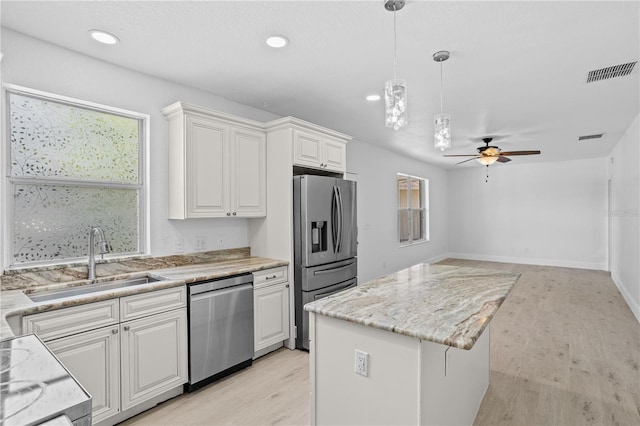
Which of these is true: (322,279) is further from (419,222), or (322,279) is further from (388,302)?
(419,222)

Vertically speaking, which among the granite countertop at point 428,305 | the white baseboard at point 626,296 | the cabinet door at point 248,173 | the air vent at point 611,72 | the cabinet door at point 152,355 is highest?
the air vent at point 611,72

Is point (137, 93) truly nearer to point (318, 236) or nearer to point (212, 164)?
point (212, 164)

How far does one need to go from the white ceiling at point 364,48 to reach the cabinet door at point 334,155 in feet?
1.31

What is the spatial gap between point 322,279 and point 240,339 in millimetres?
1035

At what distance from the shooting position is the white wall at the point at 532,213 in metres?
7.65

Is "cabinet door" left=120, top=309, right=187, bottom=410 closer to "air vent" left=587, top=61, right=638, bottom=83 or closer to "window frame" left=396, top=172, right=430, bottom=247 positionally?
"air vent" left=587, top=61, right=638, bottom=83

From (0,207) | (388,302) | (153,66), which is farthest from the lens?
(153,66)

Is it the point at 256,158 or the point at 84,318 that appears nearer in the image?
the point at 84,318

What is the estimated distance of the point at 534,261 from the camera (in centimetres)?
835

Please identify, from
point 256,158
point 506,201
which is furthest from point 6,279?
point 506,201

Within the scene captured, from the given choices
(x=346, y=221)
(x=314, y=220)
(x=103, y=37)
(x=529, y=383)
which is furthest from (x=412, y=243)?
(x=103, y=37)

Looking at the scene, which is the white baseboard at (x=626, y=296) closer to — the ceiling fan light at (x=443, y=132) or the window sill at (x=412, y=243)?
the window sill at (x=412, y=243)

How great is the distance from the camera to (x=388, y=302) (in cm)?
184

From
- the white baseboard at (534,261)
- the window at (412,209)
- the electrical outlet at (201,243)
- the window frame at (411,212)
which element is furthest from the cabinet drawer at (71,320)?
the white baseboard at (534,261)
